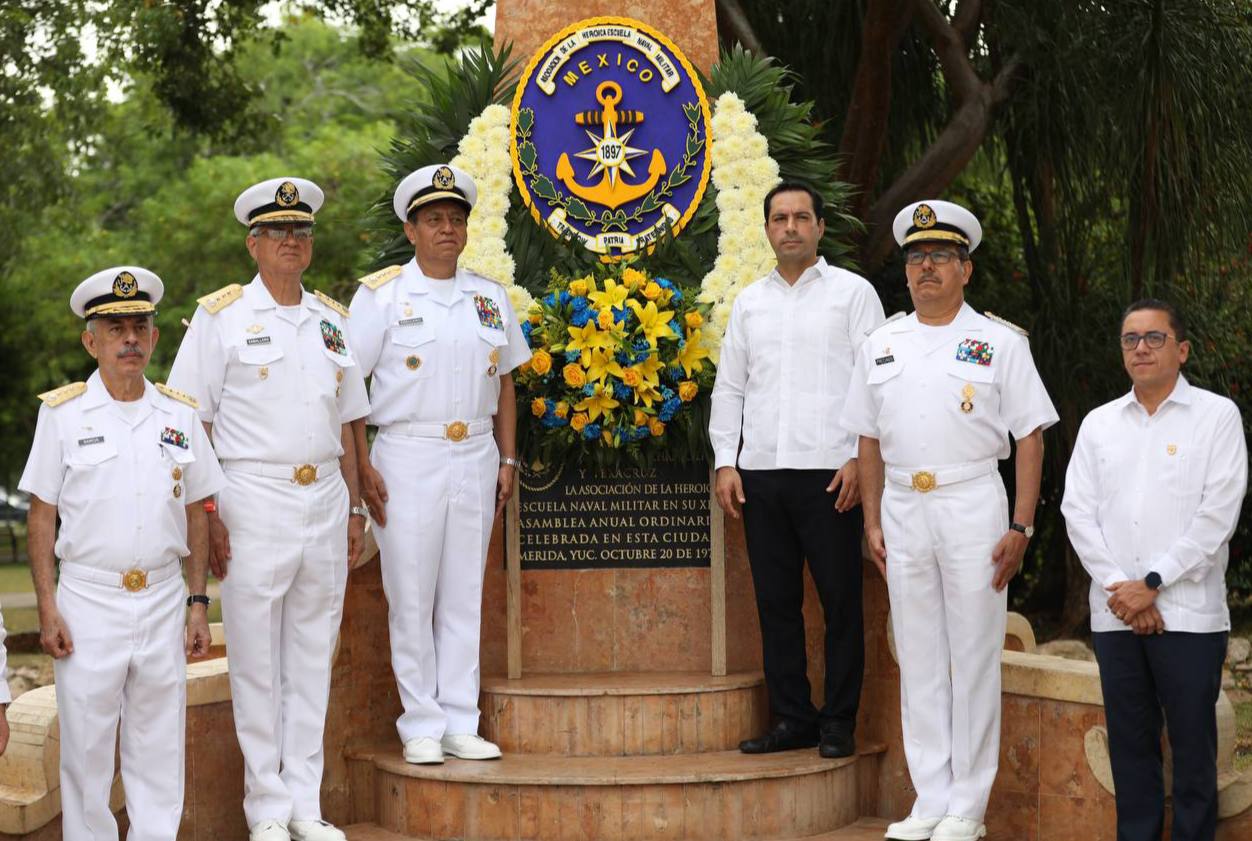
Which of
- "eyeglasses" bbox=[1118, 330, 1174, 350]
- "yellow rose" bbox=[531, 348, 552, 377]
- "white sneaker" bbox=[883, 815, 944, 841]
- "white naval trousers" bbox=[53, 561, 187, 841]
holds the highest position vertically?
"yellow rose" bbox=[531, 348, 552, 377]

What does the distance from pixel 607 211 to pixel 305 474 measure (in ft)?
7.17

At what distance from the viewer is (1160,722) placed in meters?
5.38

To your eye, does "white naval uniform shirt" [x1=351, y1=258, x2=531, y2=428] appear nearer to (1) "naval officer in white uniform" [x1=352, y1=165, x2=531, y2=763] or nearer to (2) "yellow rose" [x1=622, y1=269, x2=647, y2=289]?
(1) "naval officer in white uniform" [x1=352, y1=165, x2=531, y2=763]

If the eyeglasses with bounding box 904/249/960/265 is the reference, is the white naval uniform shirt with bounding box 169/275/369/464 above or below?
below

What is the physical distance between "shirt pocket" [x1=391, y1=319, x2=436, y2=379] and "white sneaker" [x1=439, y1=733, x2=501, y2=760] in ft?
4.41

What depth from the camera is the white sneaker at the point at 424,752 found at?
6281 millimetres

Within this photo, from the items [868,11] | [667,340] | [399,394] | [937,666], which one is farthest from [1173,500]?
[868,11]

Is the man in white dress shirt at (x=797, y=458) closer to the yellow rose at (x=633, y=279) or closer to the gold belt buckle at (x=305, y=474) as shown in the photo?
the yellow rose at (x=633, y=279)

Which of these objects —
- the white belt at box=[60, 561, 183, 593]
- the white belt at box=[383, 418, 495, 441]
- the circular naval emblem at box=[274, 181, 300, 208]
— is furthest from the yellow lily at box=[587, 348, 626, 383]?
the white belt at box=[60, 561, 183, 593]

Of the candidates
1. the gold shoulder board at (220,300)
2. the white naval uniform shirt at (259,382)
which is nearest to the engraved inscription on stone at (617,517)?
the white naval uniform shirt at (259,382)

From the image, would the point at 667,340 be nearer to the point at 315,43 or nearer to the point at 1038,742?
the point at 1038,742

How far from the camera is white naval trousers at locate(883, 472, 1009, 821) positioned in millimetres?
5715

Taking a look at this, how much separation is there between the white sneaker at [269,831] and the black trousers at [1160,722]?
2.72 metres

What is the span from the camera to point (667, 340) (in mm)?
6902
